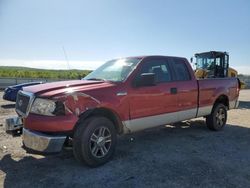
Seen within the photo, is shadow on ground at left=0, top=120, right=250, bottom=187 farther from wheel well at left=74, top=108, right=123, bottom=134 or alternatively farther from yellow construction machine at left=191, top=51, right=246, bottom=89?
yellow construction machine at left=191, top=51, right=246, bottom=89

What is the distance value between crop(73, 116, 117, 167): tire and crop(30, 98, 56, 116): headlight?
1.75 feet

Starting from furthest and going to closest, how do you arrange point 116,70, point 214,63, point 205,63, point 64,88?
point 205,63
point 214,63
point 116,70
point 64,88

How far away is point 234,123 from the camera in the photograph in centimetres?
929

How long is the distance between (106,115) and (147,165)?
112 centimetres

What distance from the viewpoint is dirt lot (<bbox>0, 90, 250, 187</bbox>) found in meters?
4.29

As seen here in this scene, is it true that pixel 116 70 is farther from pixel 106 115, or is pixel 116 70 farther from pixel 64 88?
pixel 64 88

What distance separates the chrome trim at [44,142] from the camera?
14.4 feet

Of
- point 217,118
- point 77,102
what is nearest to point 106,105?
point 77,102

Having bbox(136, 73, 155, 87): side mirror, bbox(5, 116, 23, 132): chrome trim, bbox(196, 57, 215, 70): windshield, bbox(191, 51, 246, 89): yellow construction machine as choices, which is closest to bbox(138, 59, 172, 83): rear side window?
bbox(136, 73, 155, 87): side mirror

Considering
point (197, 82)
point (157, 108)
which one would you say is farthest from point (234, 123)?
point (157, 108)

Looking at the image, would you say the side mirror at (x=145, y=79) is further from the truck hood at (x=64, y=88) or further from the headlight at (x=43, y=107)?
the headlight at (x=43, y=107)

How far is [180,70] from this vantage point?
683 cm

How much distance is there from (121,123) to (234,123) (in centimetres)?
535

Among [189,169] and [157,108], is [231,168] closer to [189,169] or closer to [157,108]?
[189,169]
